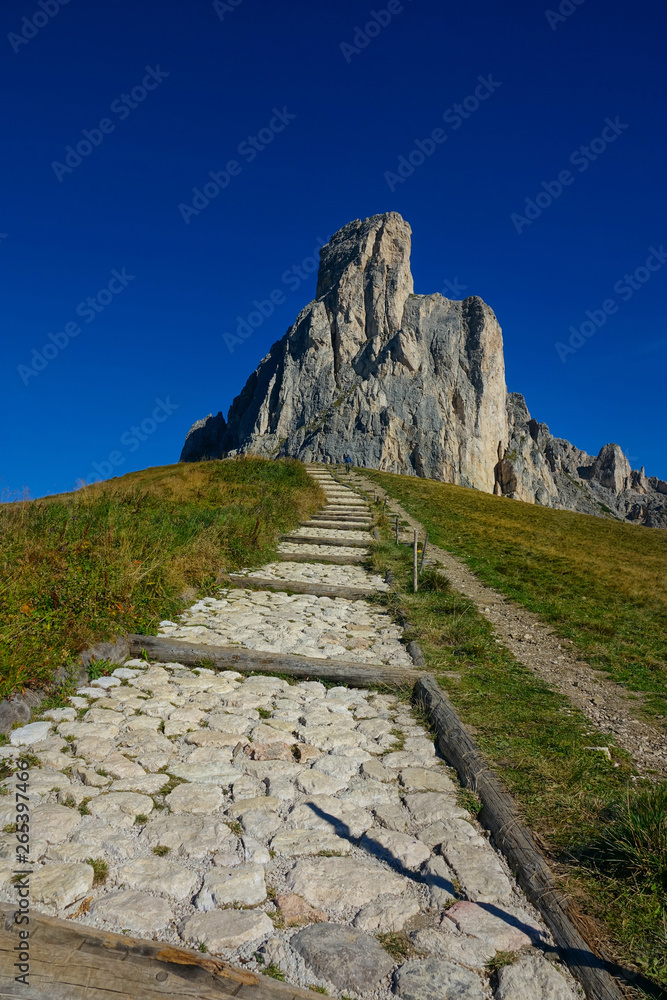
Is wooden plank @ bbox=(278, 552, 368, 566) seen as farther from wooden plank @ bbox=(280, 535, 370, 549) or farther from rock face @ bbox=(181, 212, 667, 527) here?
rock face @ bbox=(181, 212, 667, 527)

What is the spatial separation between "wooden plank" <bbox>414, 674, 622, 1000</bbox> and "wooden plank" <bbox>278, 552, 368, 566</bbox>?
28.6ft

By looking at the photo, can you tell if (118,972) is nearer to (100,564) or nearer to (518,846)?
(518,846)

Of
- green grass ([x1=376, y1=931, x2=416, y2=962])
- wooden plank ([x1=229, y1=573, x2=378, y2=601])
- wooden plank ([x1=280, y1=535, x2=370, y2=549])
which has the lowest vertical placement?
green grass ([x1=376, y1=931, x2=416, y2=962])

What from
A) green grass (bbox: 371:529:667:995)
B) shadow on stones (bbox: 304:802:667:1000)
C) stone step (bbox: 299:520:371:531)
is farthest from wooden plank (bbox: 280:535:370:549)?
shadow on stones (bbox: 304:802:667:1000)

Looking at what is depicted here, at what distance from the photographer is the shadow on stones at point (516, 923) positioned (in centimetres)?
255

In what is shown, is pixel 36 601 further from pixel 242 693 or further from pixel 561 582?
pixel 561 582

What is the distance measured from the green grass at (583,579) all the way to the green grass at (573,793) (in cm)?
165

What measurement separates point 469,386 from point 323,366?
117 ft

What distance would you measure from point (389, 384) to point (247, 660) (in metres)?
117

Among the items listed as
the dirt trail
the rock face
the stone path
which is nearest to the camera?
the stone path

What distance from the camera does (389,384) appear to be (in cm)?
11931

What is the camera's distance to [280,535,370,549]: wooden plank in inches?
644

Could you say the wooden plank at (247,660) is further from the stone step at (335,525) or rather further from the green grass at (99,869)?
the stone step at (335,525)

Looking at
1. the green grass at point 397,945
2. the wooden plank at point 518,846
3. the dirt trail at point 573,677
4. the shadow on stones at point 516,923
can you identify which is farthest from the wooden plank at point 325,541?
the green grass at point 397,945
